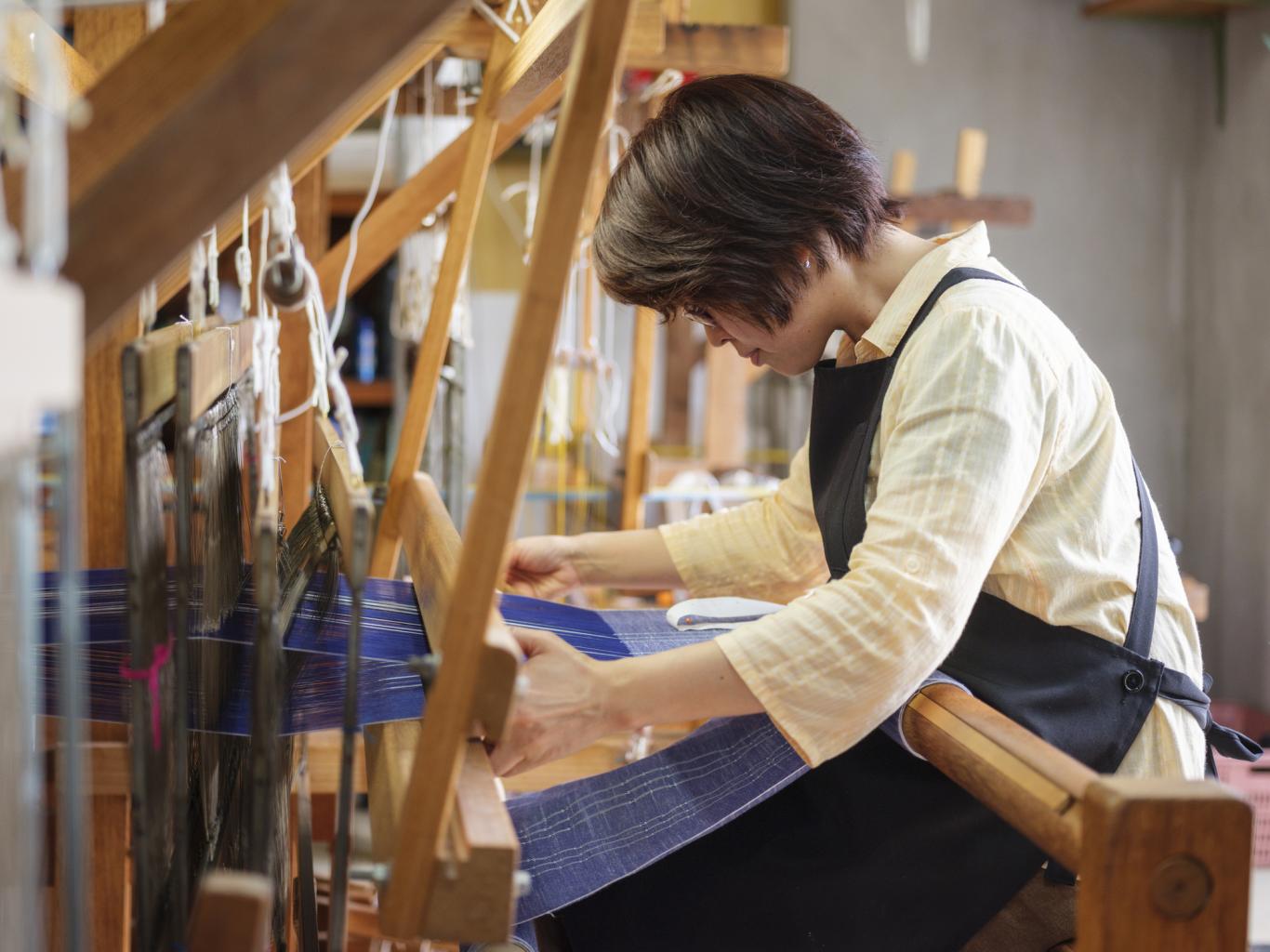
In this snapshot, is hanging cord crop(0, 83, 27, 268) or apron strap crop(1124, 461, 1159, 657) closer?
hanging cord crop(0, 83, 27, 268)

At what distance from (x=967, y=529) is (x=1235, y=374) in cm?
376

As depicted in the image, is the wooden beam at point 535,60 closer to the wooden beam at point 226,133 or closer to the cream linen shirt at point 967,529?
the wooden beam at point 226,133

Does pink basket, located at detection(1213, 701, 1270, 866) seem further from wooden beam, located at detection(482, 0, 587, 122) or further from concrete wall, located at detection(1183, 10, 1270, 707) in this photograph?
A: wooden beam, located at detection(482, 0, 587, 122)

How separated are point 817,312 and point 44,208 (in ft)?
2.79

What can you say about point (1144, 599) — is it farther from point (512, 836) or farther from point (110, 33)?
point (110, 33)

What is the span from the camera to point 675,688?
100 centimetres

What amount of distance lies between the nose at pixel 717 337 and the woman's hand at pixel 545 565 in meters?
0.42

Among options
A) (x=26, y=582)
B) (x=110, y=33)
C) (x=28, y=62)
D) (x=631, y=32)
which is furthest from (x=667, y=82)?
(x=26, y=582)

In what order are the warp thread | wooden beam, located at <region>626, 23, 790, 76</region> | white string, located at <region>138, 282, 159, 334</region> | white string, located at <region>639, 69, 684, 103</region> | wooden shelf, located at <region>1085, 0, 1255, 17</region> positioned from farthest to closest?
wooden shelf, located at <region>1085, 0, 1255, 17</region> < white string, located at <region>639, 69, 684, 103</region> < wooden beam, located at <region>626, 23, 790, 76</region> < white string, located at <region>138, 282, 159, 334</region> < the warp thread

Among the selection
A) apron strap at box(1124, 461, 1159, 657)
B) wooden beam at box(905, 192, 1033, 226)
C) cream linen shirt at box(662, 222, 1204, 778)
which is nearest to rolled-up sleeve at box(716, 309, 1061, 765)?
cream linen shirt at box(662, 222, 1204, 778)

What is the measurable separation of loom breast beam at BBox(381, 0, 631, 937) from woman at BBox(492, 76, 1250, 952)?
0.51ft

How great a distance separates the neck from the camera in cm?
132

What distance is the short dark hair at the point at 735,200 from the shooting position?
1.21m

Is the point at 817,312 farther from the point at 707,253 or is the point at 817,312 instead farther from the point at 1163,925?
the point at 1163,925
